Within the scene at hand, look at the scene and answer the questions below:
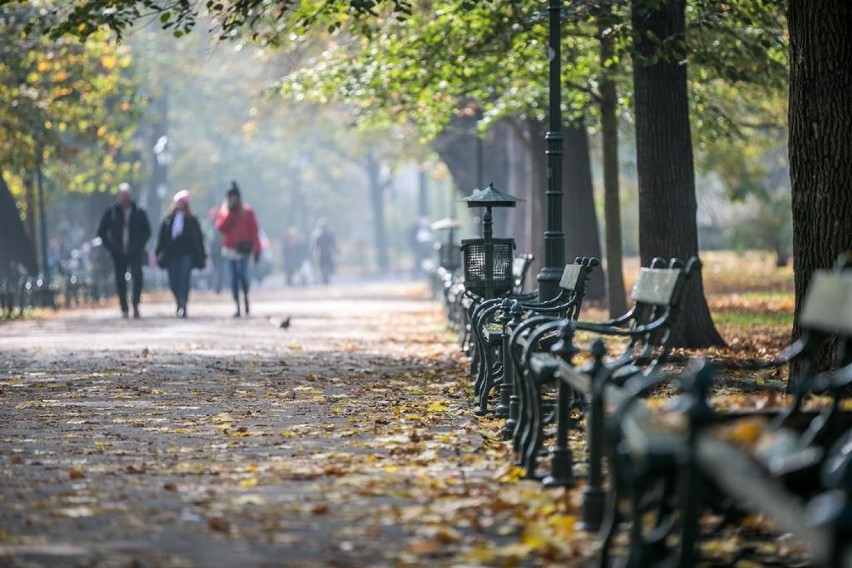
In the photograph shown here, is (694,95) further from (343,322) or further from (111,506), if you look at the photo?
(111,506)

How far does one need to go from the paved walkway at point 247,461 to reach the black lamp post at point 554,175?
1.15 metres

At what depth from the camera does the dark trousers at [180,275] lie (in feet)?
83.0

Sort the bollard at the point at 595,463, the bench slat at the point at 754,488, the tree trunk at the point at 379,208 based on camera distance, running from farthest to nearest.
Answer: the tree trunk at the point at 379,208
the bollard at the point at 595,463
the bench slat at the point at 754,488

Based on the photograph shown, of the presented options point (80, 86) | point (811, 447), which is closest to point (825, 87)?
point (811, 447)

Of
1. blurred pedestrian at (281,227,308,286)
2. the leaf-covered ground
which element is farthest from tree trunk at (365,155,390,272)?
the leaf-covered ground

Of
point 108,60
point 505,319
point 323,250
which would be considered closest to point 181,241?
point 108,60

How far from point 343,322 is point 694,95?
248 inches

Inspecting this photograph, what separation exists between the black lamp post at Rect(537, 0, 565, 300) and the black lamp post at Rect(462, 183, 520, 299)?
46.2 inches

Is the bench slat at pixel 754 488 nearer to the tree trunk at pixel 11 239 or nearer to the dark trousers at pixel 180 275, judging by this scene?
the dark trousers at pixel 180 275

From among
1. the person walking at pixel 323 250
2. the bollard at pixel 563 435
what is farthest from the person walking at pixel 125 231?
the person walking at pixel 323 250

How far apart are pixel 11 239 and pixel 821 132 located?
23.6 m

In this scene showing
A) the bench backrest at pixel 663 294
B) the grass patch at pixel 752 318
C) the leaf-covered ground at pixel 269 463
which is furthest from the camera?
the grass patch at pixel 752 318

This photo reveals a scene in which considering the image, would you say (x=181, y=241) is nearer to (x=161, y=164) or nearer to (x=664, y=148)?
(x=664, y=148)

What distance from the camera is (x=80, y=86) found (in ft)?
101
